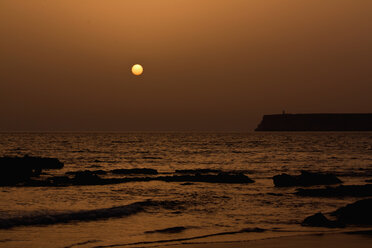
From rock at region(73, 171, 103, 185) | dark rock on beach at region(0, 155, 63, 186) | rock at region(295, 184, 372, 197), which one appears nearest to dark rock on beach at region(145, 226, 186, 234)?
rock at region(295, 184, 372, 197)

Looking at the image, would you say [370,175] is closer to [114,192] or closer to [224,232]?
[114,192]

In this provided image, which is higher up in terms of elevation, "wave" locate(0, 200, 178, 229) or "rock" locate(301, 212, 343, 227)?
"rock" locate(301, 212, 343, 227)

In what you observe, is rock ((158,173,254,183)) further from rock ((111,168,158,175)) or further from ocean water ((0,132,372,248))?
rock ((111,168,158,175))

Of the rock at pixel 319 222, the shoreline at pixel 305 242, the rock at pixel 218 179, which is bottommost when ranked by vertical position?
the rock at pixel 218 179

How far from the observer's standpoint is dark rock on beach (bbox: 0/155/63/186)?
3328cm

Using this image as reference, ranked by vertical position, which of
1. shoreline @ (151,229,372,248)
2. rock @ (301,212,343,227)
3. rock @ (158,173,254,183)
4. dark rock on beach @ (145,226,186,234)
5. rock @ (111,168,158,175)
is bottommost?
rock @ (111,168,158,175)

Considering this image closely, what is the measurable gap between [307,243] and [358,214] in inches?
183

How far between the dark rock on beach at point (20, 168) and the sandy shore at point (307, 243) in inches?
809

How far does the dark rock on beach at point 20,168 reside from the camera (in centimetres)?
3328

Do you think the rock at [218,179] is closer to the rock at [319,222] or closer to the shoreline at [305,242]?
the rock at [319,222]

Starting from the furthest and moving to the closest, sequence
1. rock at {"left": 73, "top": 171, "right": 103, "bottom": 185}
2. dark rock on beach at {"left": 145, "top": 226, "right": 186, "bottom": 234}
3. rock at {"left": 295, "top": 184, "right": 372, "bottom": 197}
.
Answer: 1. rock at {"left": 73, "top": 171, "right": 103, "bottom": 185}
2. rock at {"left": 295, "top": 184, "right": 372, "bottom": 197}
3. dark rock on beach at {"left": 145, "top": 226, "right": 186, "bottom": 234}

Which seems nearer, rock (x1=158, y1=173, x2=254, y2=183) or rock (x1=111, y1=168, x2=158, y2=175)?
rock (x1=158, y1=173, x2=254, y2=183)

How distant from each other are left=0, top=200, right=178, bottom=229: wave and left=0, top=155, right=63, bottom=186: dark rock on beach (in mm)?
12727

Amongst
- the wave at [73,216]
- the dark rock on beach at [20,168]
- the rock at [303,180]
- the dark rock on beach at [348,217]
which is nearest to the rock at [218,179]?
the rock at [303,180]
